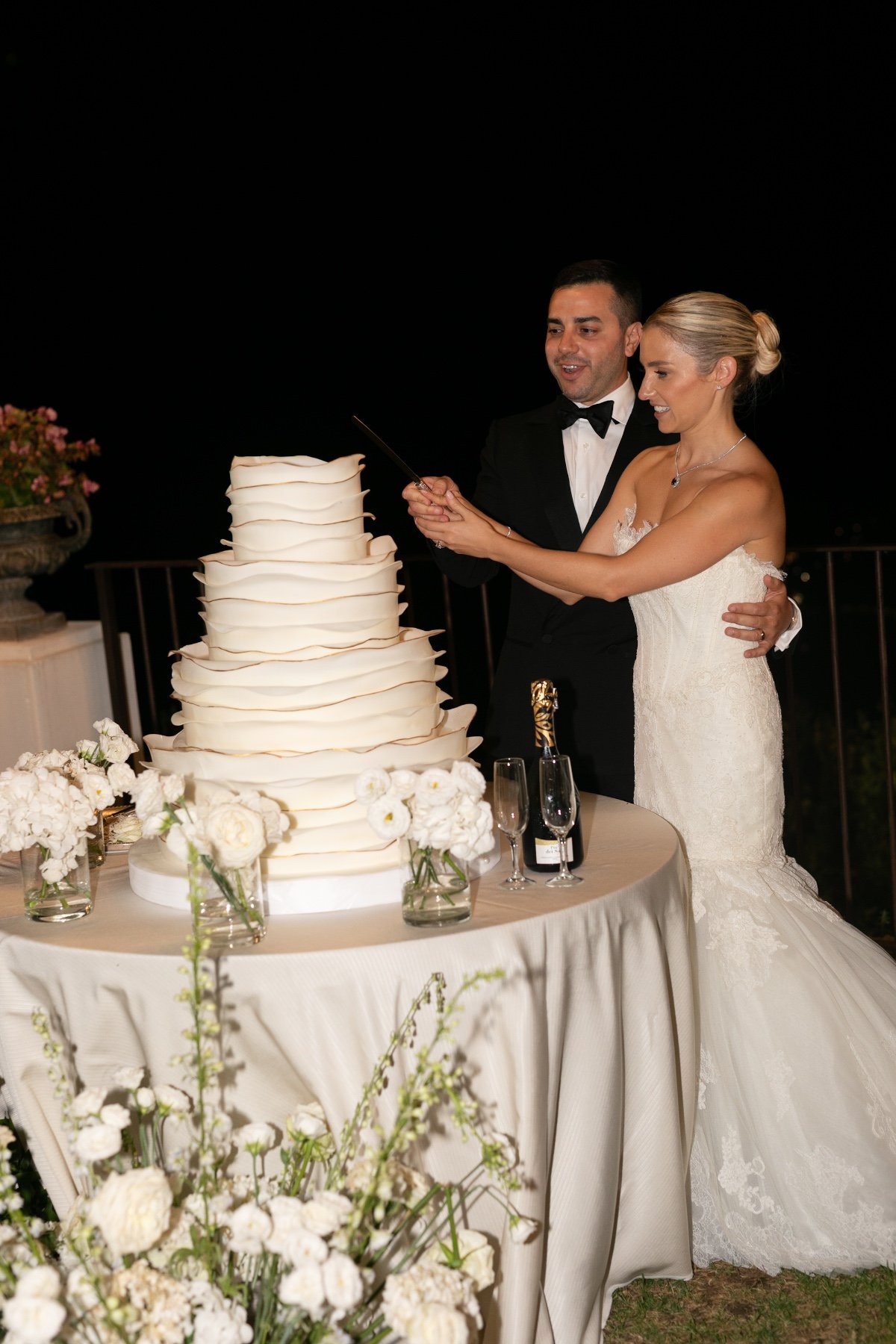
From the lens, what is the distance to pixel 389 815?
204 centimetres

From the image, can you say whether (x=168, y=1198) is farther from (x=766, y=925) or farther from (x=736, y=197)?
(x=736, y=197)

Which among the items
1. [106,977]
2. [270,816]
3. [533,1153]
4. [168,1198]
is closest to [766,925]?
[533,1153]

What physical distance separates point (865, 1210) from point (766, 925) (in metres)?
0.55

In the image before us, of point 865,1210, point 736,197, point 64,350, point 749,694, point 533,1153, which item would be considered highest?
point 736,197

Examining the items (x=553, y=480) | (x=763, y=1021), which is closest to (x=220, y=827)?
(x=763, y=1021)

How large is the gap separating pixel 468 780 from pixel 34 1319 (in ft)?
3.02

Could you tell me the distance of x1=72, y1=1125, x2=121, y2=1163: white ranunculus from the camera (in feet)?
5.26

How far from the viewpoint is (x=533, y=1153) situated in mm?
2078

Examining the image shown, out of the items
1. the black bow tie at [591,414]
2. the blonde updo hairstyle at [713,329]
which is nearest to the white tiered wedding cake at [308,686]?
the blonde updo hairstyle at [713,329]

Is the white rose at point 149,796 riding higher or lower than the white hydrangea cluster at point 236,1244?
higher

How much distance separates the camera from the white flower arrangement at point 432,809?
2033 mm

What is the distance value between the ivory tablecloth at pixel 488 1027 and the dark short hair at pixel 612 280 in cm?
170

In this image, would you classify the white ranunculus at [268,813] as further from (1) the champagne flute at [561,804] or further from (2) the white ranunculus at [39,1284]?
(2) the white ranunculus at [39,1284]

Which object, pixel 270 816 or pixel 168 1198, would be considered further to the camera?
pixel 270 816
